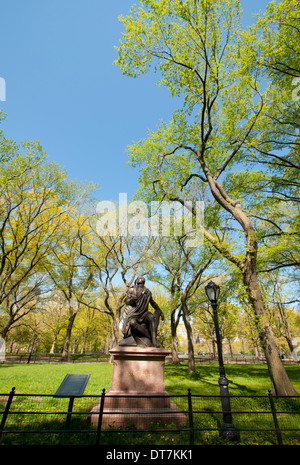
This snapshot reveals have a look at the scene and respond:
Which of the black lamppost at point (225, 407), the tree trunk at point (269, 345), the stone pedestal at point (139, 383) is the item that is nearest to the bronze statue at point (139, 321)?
the stone pedestal at point (139, 383)

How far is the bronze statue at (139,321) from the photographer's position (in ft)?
22.0

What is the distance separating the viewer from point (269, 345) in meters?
7.40

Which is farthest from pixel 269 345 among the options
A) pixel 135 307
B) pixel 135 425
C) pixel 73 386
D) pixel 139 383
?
pixel 73 386

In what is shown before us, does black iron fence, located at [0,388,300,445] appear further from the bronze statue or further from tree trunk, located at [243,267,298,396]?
the bronze statue

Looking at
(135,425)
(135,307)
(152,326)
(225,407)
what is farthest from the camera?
(135,307)

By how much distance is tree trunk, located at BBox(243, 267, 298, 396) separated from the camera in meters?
6.96

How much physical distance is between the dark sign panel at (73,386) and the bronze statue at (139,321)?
4.78ft

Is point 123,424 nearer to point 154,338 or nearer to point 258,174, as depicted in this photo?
point 154,338

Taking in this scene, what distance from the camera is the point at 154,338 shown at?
22.2 feet

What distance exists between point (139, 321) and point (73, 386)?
8.24ft

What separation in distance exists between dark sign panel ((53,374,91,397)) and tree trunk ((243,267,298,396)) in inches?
225

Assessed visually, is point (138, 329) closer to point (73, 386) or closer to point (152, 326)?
point (152, 326)

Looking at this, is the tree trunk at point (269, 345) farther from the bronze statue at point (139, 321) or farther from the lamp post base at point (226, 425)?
the bronze statue at point (139, 321)
